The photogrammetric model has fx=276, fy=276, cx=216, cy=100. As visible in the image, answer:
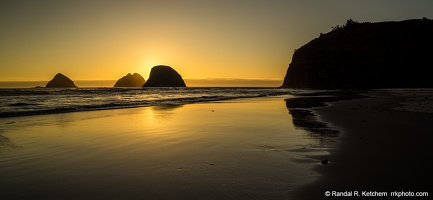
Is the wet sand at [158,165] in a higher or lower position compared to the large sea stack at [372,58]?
lower

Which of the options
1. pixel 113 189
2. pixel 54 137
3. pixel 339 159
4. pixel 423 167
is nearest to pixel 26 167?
pixel 113 189

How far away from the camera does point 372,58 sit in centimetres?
7769

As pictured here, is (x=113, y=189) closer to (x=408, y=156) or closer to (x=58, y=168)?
(x=58, y=168)

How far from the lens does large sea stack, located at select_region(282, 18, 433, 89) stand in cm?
7312

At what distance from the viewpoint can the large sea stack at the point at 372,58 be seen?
73.1 meters

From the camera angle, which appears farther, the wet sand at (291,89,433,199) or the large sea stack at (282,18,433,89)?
the large sea stack at (282,18,433,89)

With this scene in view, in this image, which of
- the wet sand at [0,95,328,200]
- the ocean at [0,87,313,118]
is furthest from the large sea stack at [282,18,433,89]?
the wet sand at [0,95,328,200]

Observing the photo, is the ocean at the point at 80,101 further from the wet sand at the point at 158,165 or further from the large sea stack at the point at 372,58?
the large sea stack at the point at 372,58

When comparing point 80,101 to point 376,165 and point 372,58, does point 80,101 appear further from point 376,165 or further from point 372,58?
point 372,58

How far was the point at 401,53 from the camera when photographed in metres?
75.4

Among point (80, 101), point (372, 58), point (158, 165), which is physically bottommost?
point (158, 165)

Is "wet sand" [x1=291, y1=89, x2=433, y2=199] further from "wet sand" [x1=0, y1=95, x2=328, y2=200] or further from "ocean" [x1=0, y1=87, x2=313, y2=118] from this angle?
"ocean" [x1=0, y1=87, x2=313, y2=118]

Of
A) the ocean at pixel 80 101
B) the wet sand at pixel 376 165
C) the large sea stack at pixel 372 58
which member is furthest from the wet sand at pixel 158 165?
the large sea stack at pixel 372 58

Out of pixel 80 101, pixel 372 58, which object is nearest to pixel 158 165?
pixel 80 101
